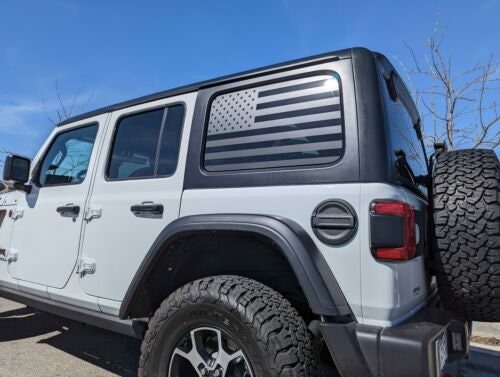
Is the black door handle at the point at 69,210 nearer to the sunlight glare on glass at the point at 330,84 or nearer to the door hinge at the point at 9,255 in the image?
the door hinge at the point at 9,255

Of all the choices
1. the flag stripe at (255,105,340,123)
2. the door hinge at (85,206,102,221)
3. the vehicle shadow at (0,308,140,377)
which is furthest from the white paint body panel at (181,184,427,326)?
the vehicle shadow at (0,308,140,377)

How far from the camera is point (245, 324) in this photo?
1828mm

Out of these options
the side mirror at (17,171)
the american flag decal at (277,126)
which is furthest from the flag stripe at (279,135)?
the side mirror at (17,171)

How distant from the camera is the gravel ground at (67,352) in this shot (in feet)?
10.5

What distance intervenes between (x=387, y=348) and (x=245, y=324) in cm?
62

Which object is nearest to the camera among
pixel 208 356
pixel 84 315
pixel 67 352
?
pixel 208 356

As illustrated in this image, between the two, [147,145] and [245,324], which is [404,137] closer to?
[245,324]

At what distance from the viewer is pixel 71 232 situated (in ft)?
9.50

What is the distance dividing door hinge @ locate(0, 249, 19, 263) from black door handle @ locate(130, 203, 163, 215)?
1.58 metres

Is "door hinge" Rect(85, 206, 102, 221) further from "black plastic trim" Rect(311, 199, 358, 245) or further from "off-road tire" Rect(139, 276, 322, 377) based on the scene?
"black plastic trim" Rect(311, 199, 358, 245)

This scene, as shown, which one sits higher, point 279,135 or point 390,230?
point 279,135

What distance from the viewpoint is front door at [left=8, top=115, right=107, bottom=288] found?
2.93m

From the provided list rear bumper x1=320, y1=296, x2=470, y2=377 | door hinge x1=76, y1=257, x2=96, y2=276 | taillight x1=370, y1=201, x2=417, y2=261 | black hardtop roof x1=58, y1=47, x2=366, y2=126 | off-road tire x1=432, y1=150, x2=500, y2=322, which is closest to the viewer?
rear bumper x1=320, y1=296, x2=470, y2=377

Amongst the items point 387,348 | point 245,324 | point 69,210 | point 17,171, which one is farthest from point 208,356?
point 17,171
